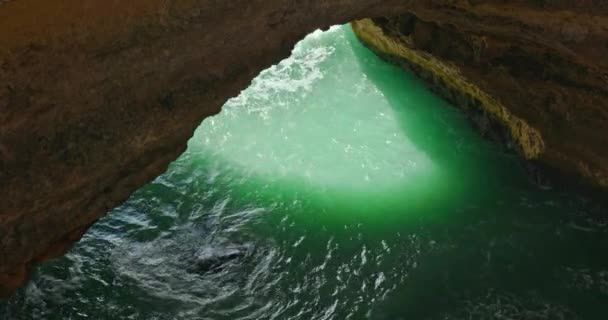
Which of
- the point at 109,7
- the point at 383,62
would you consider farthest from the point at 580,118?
the point at 109,7

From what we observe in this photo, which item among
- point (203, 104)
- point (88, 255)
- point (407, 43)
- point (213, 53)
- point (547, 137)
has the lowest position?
point (547, 137)

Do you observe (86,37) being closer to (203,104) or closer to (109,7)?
(109,7)

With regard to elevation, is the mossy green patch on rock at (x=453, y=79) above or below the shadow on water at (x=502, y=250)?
above

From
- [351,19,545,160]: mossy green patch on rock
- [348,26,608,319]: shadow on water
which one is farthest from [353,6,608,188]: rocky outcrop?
[348,26,608,319]: shadow on water

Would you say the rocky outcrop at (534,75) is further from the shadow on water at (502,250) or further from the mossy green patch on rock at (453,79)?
the shadow on water at (502,250)

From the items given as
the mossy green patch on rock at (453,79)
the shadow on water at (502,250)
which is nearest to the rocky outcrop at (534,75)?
the mossy green patch on rock at (453,79)

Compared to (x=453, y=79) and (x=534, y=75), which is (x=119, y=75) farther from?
(x=453, y=79)
